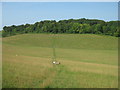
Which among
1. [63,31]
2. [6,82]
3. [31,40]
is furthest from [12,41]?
[6,82]

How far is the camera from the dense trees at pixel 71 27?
4681cm

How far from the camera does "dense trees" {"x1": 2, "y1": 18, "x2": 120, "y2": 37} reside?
4681 centimetres

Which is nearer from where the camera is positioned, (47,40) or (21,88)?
(21,88)

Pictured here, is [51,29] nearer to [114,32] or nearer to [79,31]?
[79,31]

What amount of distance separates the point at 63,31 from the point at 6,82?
4362 centimetres

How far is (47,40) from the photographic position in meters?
40.6

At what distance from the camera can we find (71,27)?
55.5 m

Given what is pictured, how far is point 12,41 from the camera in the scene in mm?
42125

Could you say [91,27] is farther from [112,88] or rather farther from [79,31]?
[112,88]


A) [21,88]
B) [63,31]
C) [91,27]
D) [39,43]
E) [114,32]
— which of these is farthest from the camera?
[91,27]

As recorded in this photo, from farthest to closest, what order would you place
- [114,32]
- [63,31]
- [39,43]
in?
1. [63,31]
2. [114,32]
3. [39,43]

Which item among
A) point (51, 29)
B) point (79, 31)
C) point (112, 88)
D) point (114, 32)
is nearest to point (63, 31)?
point (51, 29)

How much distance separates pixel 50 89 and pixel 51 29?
4065 centimetres

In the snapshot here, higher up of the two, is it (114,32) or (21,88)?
(114,32)
